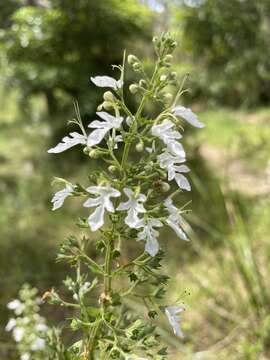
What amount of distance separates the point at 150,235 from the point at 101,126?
0.74 ft

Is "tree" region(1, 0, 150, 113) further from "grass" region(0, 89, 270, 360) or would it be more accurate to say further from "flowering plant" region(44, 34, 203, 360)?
"flowering plant" region(44, 34, 203, 360)

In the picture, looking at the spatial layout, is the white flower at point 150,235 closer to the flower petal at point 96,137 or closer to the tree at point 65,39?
the flower petal at point 96,137

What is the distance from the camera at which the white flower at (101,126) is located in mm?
919

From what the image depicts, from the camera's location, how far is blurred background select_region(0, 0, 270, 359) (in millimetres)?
2854

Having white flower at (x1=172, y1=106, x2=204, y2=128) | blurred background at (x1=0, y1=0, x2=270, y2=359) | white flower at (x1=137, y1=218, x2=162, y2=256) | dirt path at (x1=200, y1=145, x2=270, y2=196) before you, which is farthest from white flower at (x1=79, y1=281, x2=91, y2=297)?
dirt path at (x1=200, y1=145, x2=270, y2=196)

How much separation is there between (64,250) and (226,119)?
8927mm

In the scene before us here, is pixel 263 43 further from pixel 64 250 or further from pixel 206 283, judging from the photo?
pixel 64 250

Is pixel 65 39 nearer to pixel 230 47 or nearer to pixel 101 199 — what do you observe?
pixel 101 199

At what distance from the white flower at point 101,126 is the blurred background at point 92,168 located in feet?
4.31

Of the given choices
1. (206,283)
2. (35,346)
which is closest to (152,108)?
(206,283)

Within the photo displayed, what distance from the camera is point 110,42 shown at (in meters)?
5.27

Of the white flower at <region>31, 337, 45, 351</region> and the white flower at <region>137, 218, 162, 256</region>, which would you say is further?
the white flower at <region>31, 337, 45, 351</region>

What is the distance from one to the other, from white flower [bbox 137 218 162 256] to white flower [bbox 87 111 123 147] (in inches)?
6.9

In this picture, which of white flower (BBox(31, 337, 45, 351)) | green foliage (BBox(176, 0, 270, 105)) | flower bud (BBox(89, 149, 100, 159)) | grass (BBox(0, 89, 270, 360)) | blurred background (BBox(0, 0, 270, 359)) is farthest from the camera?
green foliage (BBox(176, 0, 270, 105))
